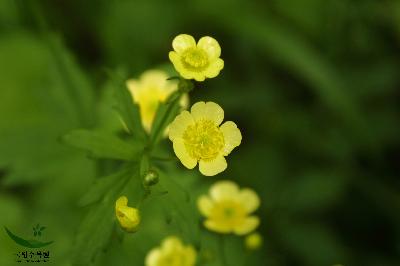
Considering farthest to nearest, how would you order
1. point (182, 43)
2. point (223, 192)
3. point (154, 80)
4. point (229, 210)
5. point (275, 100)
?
1. point (275, 100)
2. point (154, 80)
3. point (223, 192)
4. point (229, 210)
5. point (182, 43)

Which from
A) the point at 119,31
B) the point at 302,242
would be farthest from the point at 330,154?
the point at 119,31

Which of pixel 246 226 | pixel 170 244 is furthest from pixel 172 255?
pixel 246 226

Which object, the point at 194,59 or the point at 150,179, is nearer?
the point at 150,179

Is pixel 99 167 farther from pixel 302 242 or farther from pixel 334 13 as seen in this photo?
pixel 334 13

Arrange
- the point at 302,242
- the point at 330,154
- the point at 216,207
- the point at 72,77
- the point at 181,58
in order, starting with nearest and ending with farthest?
the point at 181,58 < the point at 216,207 < the point at 72,77 < the point at 302,242 < the point at 330,154

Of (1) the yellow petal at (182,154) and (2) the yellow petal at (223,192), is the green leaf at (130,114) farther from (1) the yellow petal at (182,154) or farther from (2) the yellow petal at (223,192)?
(2) the yellow petal at (223,192)

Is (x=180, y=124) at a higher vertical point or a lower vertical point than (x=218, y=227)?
higher

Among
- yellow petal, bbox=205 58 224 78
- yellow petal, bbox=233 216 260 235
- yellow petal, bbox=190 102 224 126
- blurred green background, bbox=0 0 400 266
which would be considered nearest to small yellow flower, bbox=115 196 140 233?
yellow petal, bbox=190 102 224 126

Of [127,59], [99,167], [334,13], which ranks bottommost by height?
[99,167]

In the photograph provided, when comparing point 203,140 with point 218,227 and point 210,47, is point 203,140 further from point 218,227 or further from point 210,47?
point 218,227
